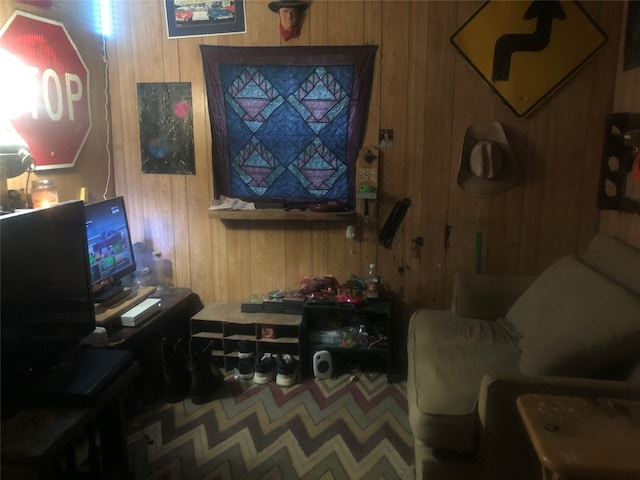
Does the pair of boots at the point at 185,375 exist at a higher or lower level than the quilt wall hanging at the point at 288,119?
lower

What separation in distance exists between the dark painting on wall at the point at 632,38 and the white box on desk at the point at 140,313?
8.81 ft

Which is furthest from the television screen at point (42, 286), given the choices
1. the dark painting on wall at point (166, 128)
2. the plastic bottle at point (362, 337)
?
the plastic bottle at point (362, 337)

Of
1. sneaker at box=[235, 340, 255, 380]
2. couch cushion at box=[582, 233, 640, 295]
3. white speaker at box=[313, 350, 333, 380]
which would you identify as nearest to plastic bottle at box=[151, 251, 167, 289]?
sneaker at box=[235, 340, 255, 380]

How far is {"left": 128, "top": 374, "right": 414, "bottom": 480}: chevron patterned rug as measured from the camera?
2072 mm

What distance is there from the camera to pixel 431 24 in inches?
105

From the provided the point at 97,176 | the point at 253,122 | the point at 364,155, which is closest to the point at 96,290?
the point at 97,176

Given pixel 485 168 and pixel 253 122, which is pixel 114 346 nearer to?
pixel 253 122

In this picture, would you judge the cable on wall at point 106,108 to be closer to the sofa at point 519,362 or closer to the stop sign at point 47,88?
the stop sign at point 47,88

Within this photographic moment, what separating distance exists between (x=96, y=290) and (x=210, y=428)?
0.90 m

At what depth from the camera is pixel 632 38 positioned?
2434mm

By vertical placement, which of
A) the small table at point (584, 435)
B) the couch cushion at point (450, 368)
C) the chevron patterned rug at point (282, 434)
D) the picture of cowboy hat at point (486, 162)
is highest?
the picture of cowboy hat at point (486, 162)

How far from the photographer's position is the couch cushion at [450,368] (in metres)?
1.71

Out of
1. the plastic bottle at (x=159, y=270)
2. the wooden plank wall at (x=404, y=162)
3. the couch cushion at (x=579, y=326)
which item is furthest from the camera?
the plastic bottle at (x=159, y=270)

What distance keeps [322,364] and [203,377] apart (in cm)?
65
